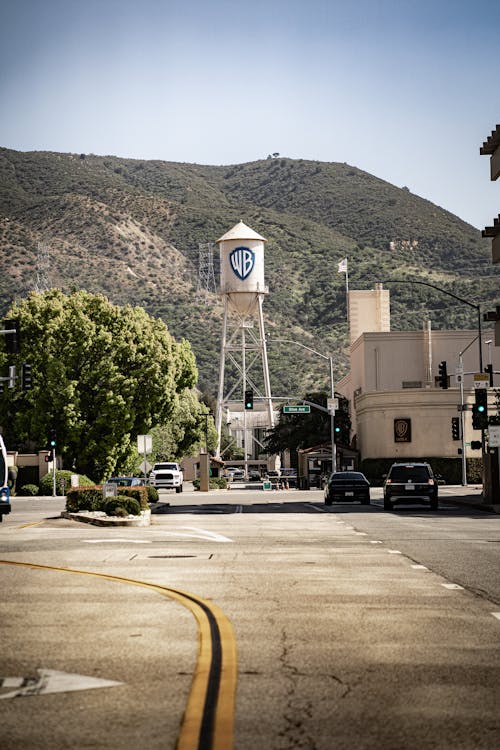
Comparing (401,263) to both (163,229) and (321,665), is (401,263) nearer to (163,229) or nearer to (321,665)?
(163,229)

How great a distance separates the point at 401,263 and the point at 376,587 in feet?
535

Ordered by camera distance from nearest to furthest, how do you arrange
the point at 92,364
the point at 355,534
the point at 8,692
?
the point at 8,692 → the point at 355,534 → the point at 92,364

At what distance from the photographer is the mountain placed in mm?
158500

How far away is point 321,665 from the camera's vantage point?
9.88 m

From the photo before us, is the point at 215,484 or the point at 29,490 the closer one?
the point at 29,490

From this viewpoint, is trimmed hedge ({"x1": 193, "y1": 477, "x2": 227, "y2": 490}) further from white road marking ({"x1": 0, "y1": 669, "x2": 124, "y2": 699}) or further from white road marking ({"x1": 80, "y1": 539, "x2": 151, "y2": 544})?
white road marking ({"x1": 0, "y1": 669, "x2": 124, "y2": 699})

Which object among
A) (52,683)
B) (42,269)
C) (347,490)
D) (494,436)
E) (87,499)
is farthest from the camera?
(42,269)

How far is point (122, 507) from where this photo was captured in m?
35.9

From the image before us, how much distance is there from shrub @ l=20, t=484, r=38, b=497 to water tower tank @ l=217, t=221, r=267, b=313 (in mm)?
26801

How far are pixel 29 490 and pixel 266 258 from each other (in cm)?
10674

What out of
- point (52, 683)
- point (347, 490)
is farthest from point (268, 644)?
point (347, 490)

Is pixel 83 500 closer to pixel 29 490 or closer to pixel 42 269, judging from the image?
pixel 29 490

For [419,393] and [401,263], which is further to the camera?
[401,263]

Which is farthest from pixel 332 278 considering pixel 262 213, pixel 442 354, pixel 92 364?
pixel 92 364
